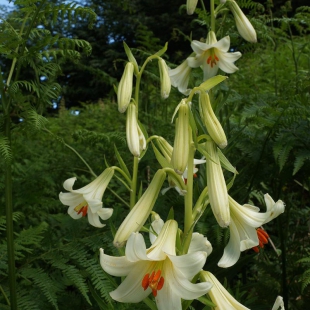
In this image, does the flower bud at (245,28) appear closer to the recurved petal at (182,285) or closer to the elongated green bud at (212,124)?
the elongated green bud at (212,124)

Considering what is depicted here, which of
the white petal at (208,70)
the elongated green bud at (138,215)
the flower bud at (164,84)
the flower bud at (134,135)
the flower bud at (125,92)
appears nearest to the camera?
the elongated green bud at (138,215)

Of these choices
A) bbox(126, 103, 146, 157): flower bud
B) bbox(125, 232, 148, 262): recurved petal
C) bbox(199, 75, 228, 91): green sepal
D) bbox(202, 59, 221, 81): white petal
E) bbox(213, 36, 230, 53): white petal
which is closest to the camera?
bbox(125, 232, 148, 262): recurved petal

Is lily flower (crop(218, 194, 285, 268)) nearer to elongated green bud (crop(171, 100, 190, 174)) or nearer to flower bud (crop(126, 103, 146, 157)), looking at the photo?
elongated green bud (crop(171, 100, 190, 174))

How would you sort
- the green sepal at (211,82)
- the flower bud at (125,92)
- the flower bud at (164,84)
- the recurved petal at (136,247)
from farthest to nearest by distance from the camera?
the flower bud at (164,84), the flower bud at (125,92), the green sepal at (211,82), the recurved petal at (136,247)

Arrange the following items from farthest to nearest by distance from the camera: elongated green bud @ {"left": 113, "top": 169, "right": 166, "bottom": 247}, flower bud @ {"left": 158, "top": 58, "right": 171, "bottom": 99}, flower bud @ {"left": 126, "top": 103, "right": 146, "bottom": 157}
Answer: flower bud @ {"left": 158, "top": 58, "right": 171, "bottom": 99}
flower bud @ {"left": 126, "top": 103, "right": 146, "bottom": 157}
elongated green bud @ {"left": 113, "top": 169, "right": 166, "bottom": 247}

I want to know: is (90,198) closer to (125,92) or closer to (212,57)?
(125,92)

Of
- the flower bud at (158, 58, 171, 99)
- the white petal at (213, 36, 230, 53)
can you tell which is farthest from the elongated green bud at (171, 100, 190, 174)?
the white petal at (213, 36, 230, 53)

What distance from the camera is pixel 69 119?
5.05 m

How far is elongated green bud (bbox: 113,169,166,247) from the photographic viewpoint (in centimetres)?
110

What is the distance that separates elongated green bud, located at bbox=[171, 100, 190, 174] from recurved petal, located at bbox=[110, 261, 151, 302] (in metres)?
0.25

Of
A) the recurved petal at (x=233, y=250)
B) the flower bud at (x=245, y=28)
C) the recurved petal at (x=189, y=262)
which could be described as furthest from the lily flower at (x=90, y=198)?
the flower bud at (x=245, y=28)

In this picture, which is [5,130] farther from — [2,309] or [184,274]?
[184,274]

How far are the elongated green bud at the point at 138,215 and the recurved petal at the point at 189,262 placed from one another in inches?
5.5

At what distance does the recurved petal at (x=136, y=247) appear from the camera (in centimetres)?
99
